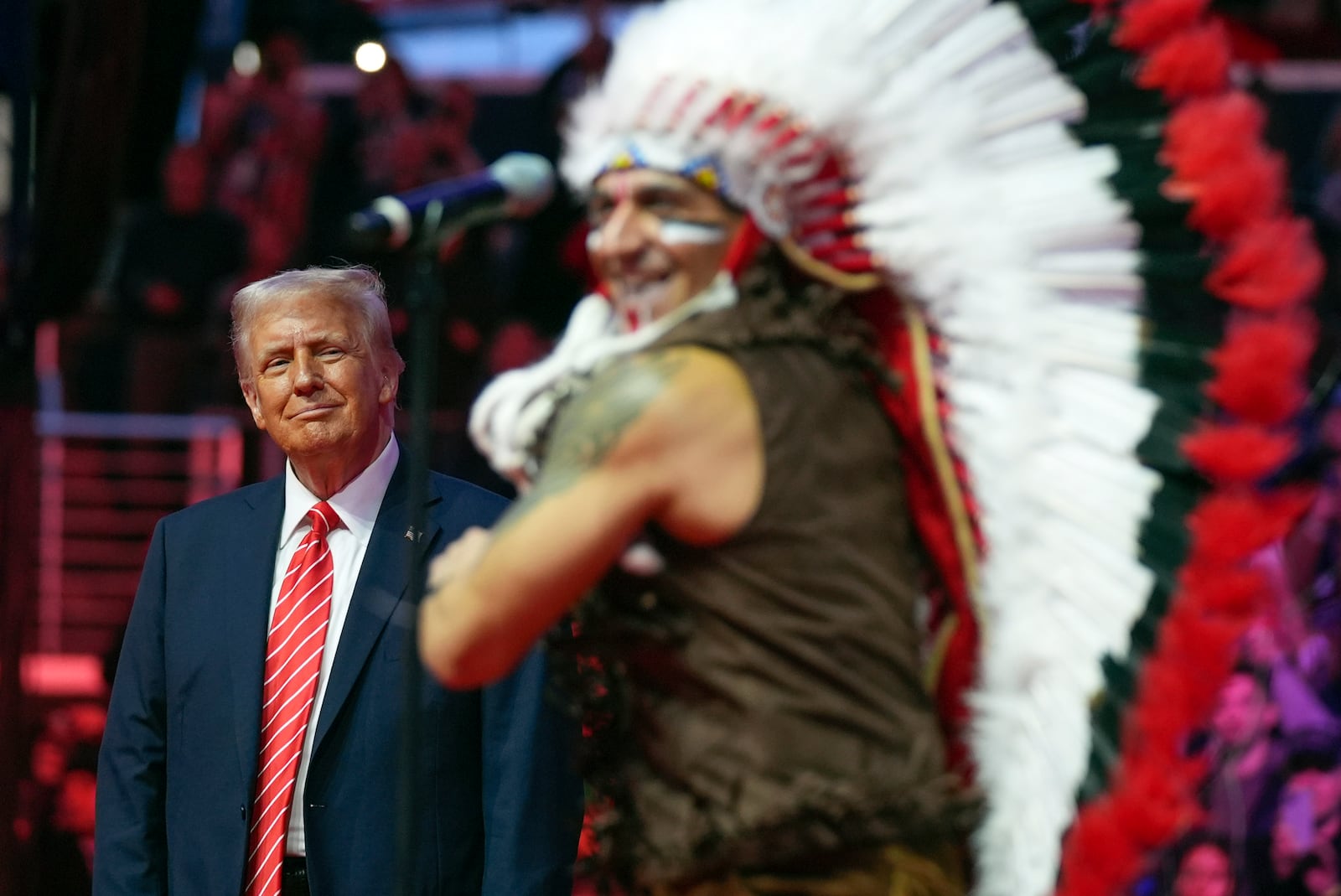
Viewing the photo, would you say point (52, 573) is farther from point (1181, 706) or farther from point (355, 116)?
point (1181, 706)

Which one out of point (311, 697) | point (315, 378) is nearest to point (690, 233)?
point (315, 378)

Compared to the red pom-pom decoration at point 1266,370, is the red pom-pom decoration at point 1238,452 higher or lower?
lower

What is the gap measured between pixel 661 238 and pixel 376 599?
0.79 meters

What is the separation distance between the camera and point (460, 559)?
179 centimetres

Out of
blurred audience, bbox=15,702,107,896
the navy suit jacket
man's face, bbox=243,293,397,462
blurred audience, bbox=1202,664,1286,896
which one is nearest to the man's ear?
man's face, bbox=243,293,397,462

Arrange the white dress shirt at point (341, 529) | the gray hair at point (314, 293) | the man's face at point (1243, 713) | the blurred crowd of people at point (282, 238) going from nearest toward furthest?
the white dress shirt at point (341, 529), the gray hair at point (314, 293), the man's face at point (1243, 713), the blurred crowd of people at point (282, 238)

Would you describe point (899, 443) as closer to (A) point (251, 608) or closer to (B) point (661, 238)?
(B) point (661, 238)

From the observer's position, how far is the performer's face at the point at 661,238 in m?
1.84

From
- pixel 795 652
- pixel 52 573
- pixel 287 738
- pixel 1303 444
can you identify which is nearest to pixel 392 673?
pixel 287 738

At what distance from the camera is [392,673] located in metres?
2.31

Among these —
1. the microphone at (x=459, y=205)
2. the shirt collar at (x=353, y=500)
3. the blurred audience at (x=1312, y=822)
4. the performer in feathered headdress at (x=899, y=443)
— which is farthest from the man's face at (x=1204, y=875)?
the microphone at (x=459, y=205)

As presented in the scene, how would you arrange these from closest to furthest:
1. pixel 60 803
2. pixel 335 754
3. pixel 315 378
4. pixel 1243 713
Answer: pixel 335 754 → pixel 315 378 → pixel 1243 713 → pixel 60 803

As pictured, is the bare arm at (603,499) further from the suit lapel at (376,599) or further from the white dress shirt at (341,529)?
the white dress shirt at (341,529)

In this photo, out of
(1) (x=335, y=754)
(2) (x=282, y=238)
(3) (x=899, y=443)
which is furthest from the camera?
(2) (x=282, y=238)
